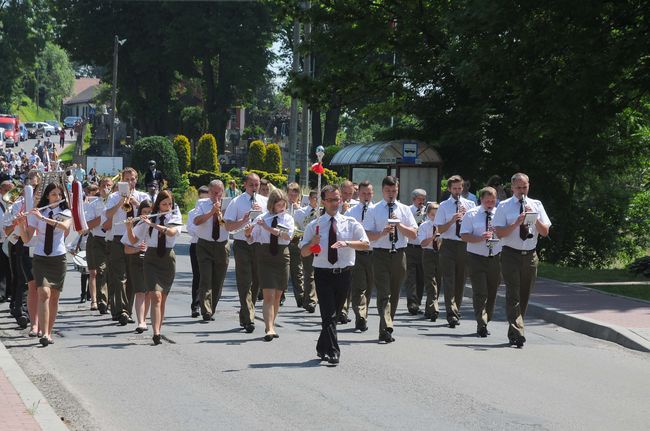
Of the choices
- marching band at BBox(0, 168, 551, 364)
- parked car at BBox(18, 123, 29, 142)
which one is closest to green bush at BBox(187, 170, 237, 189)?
marching band at BBox(0, 168, 551, 364)

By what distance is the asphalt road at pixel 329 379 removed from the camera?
31.3ft

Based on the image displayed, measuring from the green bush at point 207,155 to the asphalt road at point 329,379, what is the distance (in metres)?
48.7

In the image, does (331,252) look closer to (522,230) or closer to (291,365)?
(291,365)

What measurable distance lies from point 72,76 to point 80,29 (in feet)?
344

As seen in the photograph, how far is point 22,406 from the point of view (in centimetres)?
930

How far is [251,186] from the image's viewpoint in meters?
15.5

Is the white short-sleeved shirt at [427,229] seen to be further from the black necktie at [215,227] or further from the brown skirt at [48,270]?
the brown skirt at [48,270]

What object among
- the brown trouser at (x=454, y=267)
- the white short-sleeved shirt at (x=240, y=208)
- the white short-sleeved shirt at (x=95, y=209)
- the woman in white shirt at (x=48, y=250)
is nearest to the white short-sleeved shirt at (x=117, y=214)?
the white short-sleeved shirt at (x=95, y=209)

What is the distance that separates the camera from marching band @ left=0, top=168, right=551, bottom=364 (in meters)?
13.5

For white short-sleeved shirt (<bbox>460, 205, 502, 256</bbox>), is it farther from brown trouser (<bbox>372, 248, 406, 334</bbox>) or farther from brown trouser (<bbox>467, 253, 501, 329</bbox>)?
brown trouser (<bbox>372, 248, 406, 334</bbox>)

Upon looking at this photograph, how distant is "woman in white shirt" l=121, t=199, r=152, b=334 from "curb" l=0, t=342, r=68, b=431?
269 cm

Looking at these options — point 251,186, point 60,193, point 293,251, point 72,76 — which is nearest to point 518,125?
point 293,251

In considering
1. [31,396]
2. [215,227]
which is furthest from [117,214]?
[31,396]

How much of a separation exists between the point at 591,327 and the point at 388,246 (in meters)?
3.44
